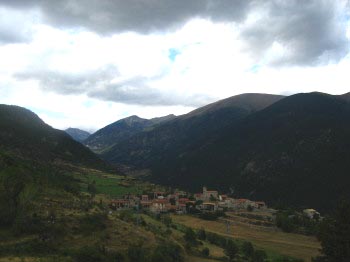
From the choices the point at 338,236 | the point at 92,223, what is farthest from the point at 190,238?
the point at 338,236

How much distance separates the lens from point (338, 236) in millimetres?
65500

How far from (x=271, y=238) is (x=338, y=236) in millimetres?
61626

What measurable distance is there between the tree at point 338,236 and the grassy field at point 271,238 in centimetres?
3081

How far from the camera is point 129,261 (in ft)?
222

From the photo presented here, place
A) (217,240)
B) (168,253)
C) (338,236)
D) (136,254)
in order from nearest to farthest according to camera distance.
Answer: (338,236) → (136,254) → (168,253) → (217,240)

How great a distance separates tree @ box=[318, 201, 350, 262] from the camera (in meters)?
64.4

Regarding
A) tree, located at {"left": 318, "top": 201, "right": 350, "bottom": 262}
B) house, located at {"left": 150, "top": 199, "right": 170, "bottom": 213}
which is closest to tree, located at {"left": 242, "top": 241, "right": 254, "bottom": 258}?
tree, located at {"left": 318, "top": 201, "right": 350, "bottom": 262}

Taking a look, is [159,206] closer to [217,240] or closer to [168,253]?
[217,240]

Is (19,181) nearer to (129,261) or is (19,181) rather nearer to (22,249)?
(22,249)

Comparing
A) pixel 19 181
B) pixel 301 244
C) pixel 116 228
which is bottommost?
pixel 301 244

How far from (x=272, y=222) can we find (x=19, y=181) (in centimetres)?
10104

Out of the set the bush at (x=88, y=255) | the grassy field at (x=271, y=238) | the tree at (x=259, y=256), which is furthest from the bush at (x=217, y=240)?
the bush at (x=88, y=255)

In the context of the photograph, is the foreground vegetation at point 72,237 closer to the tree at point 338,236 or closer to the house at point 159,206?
the tree at point 338,236

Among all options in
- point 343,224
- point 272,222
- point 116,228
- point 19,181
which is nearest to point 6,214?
point 19,181
